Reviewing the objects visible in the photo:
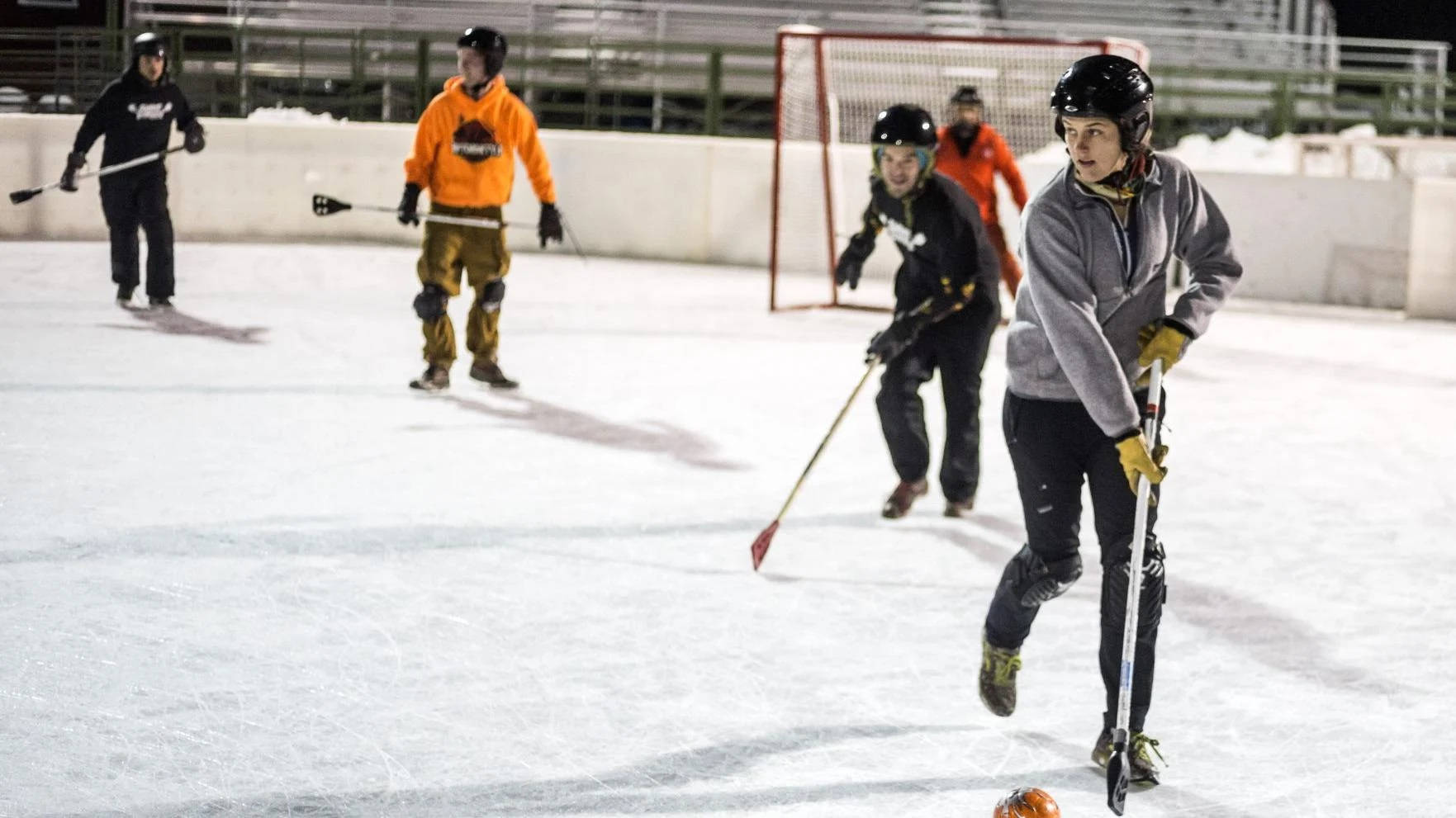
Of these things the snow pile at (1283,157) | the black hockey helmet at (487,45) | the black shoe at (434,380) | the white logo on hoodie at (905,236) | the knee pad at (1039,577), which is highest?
the black hockey helmet at (487,45)

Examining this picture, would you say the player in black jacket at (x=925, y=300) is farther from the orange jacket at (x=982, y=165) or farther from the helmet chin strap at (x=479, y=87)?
the orange jacket at (x=982, y=165)

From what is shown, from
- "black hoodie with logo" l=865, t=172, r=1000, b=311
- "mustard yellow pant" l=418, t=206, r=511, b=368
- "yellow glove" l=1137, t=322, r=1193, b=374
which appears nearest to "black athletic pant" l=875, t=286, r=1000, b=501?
"black hoodie with logo" l=865, t=172, r=1000, b=311

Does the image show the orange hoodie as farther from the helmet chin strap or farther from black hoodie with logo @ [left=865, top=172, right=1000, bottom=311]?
black hoodie with logo @ [left=865, top=172, right=1000, bottom=311]

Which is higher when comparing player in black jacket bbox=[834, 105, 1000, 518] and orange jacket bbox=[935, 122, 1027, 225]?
orange jacket bbox=[935, 122, 1027, 225]

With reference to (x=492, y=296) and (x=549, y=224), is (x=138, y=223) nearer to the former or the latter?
(x=492, y=296)

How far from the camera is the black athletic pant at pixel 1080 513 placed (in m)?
3.65

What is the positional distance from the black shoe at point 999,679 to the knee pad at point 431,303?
192 inches

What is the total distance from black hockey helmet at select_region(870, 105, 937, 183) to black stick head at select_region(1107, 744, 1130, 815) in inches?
108

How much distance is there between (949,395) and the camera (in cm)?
629

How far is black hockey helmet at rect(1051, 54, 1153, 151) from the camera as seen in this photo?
11.2 ft

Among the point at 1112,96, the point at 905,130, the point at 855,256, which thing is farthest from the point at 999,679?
the point at 855,256

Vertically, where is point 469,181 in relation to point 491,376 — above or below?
above

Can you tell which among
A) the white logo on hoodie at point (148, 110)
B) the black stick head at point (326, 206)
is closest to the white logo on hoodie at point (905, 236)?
the black stick head at point (326, 206)

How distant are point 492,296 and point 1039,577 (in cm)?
510
